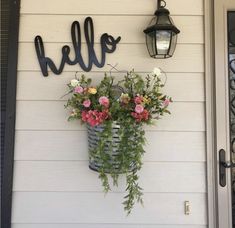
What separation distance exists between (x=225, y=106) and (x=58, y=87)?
101 cm

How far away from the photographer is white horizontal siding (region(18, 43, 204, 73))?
6.69ft

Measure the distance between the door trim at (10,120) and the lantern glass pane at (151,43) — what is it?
30.9 inches

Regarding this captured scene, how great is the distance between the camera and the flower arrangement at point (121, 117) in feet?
5.74

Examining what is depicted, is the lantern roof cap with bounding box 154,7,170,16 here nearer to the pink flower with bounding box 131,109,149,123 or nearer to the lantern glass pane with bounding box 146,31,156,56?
the lantern glass pane with bounding box 146,31,156,56

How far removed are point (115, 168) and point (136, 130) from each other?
0.23 m

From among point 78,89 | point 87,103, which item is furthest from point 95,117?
point 78,89

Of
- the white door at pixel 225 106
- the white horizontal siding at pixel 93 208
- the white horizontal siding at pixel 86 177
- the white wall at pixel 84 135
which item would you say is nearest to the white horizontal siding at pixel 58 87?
the white wall at pixel 84 135

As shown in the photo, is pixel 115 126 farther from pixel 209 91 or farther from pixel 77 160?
pixel 209 91

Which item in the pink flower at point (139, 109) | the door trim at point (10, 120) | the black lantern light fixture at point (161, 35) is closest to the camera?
the pink flower at point (139, 109)

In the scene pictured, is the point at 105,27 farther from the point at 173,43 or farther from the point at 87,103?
the point at 87,103

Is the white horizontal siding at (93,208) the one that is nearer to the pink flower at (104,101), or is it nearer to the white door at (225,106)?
the white door at (225,106)

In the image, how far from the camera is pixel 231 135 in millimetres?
2057

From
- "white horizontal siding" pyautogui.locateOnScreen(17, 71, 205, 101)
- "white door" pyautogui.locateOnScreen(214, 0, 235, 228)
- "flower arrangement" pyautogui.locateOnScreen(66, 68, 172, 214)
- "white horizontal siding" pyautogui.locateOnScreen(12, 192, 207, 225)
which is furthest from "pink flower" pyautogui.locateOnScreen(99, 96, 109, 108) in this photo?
"white door" pyautogui.locateOnScreen(214, 0, 235, 228)

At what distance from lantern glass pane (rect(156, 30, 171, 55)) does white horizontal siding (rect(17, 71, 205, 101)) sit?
19 cm
